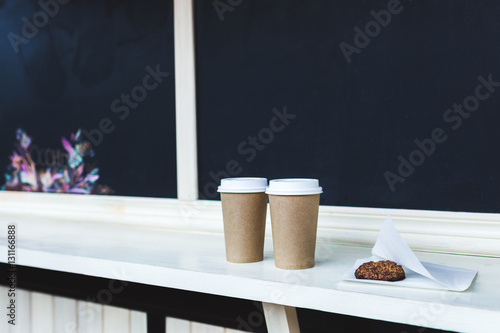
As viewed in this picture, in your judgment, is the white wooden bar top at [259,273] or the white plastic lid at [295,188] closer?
the white wooden bar top at [259,273]

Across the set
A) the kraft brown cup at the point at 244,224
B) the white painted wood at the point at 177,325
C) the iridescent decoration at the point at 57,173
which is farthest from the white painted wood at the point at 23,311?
the kraft brown cup at the point at 244,224

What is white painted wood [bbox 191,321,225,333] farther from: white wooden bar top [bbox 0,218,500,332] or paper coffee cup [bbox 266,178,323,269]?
paper coffee cup [bbox 266,178,323,269]

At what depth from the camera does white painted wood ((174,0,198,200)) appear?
1451 millimetres

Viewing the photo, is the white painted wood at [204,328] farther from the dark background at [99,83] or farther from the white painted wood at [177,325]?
the dark background at [99,83]

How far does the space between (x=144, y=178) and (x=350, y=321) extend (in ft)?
2.56

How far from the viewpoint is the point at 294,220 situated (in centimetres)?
92

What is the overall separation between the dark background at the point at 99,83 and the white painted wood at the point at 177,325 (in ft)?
1.22

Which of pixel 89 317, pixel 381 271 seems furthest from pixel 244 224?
pixel 89 317

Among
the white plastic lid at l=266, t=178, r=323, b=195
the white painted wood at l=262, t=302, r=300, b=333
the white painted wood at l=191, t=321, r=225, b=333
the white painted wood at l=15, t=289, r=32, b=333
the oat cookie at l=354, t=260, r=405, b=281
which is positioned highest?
the white plastic lid at l=266, t=178, r=323, b=195

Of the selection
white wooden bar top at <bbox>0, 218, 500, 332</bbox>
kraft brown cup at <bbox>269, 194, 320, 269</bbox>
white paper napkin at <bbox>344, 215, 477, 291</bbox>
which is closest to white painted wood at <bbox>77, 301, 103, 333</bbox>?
white wooden bar top at <bbox>0, 218, 500, 332</bbox>

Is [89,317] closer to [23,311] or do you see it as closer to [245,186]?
[23,311]

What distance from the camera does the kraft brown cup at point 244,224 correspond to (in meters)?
0.99

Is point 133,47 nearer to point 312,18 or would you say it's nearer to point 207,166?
point 207,166

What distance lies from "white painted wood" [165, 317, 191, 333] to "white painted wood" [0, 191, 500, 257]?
25cm
